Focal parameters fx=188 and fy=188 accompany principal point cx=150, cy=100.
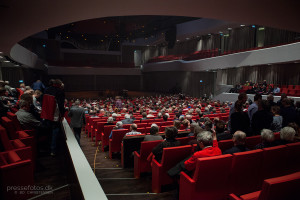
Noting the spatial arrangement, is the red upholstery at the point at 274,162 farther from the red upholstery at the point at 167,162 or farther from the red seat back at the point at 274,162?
the red upholstery at the point at 167,162

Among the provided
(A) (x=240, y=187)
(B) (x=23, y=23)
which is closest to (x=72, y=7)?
(B) (x=23, y=23)

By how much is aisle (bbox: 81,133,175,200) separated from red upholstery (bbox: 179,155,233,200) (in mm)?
686

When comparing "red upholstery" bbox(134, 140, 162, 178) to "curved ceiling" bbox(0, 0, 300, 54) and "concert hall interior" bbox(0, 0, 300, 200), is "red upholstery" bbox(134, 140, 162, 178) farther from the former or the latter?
"curved ceiling" bbox(0, 0, 300, 54)

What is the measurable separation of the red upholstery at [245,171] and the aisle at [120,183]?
999 millimetres

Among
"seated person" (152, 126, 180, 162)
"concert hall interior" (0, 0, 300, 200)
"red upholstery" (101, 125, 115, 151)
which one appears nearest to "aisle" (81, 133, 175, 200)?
"concert hall interior" (0, 0, 300, 200)

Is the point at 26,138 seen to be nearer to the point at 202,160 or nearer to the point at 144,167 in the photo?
the point at 144,167

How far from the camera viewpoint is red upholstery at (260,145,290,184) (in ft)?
8.63

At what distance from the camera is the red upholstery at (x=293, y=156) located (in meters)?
2.79

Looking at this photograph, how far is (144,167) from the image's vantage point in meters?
3.62

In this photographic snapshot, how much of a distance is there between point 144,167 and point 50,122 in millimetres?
2031

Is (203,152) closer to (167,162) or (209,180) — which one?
(209,180)

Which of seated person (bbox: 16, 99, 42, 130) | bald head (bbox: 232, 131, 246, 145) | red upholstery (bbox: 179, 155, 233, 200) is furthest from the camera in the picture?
seated person (bbox: 16, 99, 42, 130)

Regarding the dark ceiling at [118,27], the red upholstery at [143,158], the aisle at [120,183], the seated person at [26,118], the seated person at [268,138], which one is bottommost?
the aisle at [120,183]

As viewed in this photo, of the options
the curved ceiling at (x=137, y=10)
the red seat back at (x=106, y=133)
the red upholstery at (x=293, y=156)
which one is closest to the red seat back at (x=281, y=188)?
the red upholstery at (x=293, y=156)
